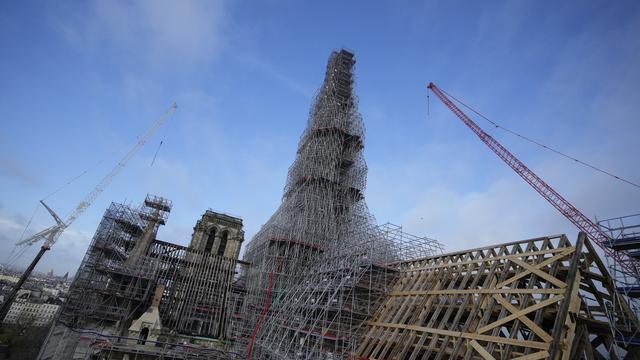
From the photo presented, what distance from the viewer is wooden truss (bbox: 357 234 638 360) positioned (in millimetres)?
11391

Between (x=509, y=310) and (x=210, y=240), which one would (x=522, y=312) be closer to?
(x=509, y=310)

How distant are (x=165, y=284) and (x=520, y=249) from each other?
34997mm

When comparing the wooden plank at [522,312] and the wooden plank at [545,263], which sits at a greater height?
the wooden plank at [545,263]

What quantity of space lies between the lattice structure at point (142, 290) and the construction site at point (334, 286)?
0.16m

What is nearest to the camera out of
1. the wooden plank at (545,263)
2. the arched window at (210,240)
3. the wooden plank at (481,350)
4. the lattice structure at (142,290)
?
the wooden plank at (481,350)

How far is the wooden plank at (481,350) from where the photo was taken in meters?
11.7

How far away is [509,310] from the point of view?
12.6 meters

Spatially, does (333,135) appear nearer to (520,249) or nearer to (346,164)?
(346,164)

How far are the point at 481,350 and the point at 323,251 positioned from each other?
21061mm

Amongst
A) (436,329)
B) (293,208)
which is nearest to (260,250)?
(293,208)

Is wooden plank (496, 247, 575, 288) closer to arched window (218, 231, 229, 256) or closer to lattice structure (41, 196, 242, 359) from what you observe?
lattice structure (41, 196, 242, 359)

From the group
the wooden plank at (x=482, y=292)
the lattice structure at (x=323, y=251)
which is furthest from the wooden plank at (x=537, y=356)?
the lattice structure at (x=323, y=251)

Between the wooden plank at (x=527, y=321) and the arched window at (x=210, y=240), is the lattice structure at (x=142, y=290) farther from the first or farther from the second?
the wooden plank at (x=527, y=321)

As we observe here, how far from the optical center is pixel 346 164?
40.0m
